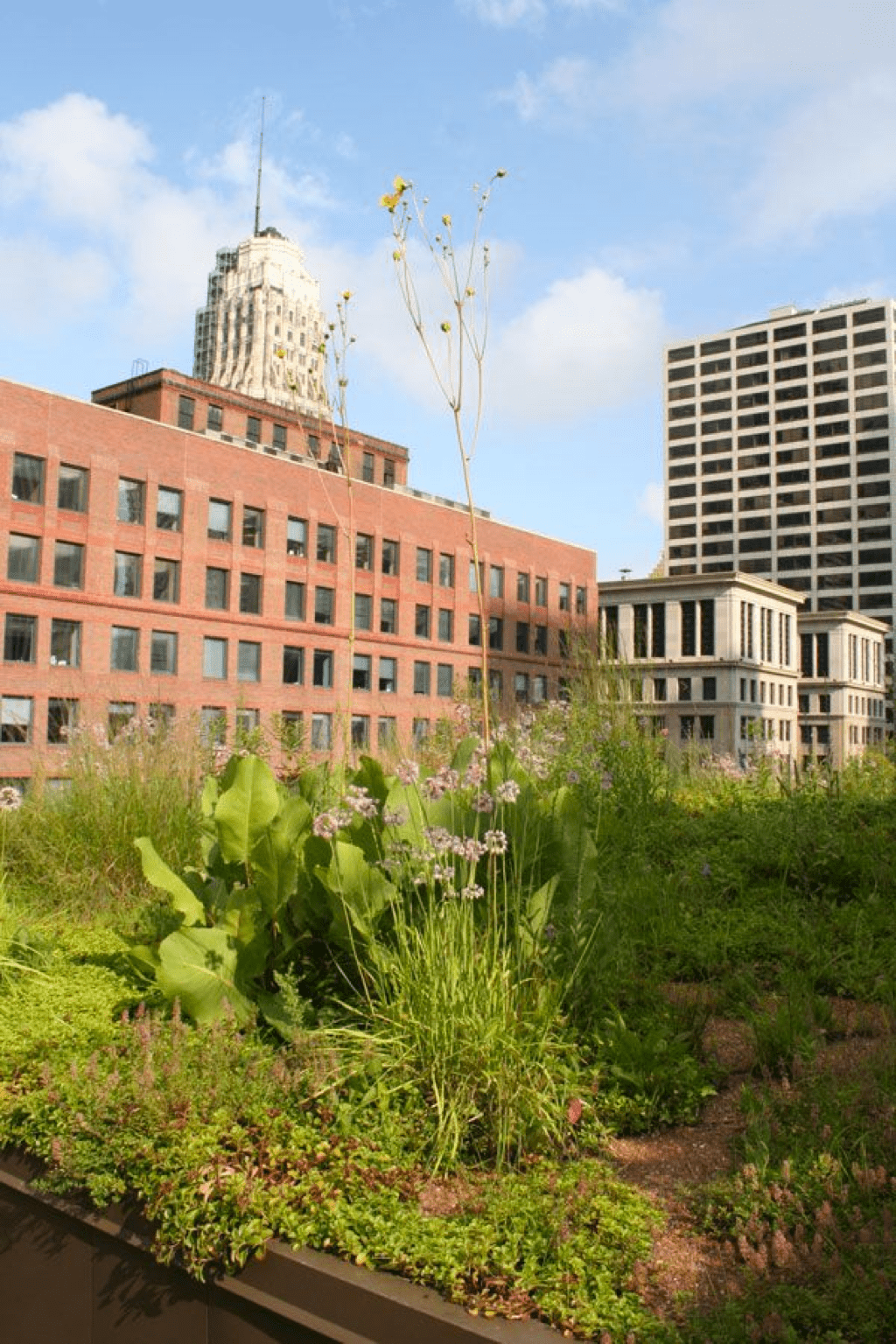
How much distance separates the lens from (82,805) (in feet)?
25.1

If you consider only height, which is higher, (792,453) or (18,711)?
(792,453)

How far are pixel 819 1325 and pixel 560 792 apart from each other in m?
2.52

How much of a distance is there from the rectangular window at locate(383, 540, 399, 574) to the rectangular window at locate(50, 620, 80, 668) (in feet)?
56.0

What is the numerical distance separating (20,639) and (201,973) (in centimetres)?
3538

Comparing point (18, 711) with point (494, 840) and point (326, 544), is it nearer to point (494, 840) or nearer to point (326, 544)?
point (326, 544)

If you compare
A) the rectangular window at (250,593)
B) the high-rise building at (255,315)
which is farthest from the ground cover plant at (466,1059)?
the high-rise building at (255,315)

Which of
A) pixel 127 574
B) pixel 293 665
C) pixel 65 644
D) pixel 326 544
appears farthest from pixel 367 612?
pixel 65 644

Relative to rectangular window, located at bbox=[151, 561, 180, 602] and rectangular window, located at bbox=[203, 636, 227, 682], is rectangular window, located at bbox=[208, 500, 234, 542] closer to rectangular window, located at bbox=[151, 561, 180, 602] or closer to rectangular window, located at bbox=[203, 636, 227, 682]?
rectangular window, located at bbox=[151, 561, 180, 602]

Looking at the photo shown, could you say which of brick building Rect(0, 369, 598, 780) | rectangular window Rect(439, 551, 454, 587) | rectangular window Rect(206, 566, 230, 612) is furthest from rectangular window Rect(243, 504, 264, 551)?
rectangular window Rect(439, 551, 454, 587)

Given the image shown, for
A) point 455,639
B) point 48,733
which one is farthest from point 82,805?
point 455,639

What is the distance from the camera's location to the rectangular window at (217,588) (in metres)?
43.0

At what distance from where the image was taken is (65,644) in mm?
38000

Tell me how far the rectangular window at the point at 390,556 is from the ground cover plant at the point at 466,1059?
4555 cm

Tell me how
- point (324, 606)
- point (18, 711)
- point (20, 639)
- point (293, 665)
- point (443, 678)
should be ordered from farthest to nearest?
point (443, 678)
point (324, 606)
point (293, 665)
point (20, 639)
point (18, 711)
